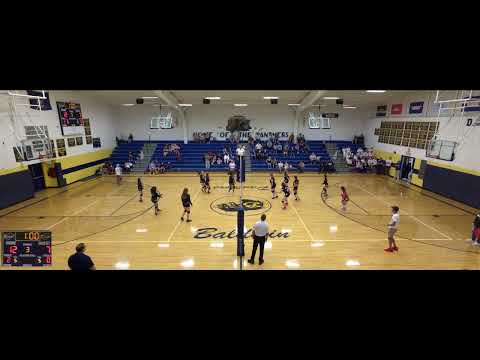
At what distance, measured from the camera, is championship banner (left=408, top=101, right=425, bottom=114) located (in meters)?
17.9

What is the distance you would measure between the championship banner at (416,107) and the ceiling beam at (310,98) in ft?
20.9

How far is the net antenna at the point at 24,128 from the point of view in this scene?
13.2 metres

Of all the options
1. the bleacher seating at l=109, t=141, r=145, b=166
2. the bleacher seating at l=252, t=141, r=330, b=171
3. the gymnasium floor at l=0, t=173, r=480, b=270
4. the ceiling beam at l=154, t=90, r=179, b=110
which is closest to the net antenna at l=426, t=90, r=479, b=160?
the gymnasium floor at l=0, t=173, r=480, b=270

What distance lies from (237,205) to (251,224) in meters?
2.56

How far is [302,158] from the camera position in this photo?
23.9 meters

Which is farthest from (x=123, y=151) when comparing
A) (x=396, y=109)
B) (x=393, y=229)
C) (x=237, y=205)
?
(x=396, y=109)

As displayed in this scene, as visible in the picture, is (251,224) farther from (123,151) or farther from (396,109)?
(123,151)

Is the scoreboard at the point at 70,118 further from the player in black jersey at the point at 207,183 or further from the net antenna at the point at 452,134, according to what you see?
the net antenna at the point at 452,134
